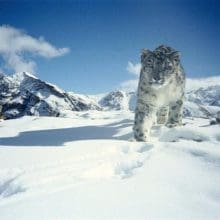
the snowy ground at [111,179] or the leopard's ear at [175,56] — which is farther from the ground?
the leopard's ear at [175,56]

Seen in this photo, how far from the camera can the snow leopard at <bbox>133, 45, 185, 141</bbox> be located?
703 cm

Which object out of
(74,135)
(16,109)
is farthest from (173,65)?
(16,109)

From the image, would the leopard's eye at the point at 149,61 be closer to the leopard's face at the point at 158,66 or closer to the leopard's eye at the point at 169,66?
the leopard's face at the point at 158,66

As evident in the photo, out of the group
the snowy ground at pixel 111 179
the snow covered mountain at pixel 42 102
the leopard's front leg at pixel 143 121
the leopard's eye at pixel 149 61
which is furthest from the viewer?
the snow covered mountain at pixel 42 102

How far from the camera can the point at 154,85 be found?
6996 millimetres

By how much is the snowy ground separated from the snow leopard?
54 centimetres

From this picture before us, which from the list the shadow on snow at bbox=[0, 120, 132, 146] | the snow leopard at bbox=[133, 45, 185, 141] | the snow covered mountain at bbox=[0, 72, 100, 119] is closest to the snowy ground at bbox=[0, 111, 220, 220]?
the shadow on snow at bbox=[0, 120, 132, 146]

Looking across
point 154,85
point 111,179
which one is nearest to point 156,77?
point 154,85

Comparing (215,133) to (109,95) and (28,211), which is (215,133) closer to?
(28,211)

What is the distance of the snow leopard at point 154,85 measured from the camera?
23.1 feet

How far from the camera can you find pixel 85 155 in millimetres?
5465

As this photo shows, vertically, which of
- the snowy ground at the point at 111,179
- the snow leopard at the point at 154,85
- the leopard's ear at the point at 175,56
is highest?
the leopard's ear at the point at 175,56

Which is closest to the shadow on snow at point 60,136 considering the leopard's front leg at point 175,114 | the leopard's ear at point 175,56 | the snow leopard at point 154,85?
the snow leopard at point 154,85

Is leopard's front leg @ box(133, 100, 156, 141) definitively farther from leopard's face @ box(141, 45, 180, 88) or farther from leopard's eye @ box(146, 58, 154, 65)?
leopard's eye @ box(146, 58, 154, 65)
